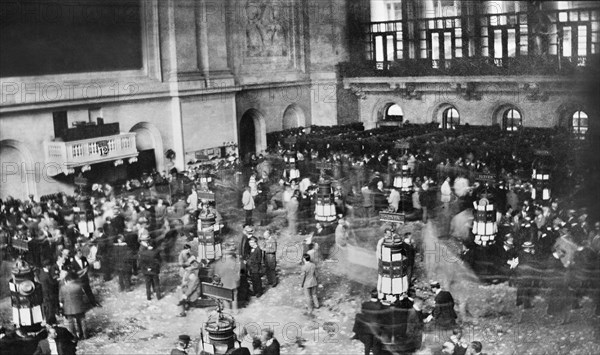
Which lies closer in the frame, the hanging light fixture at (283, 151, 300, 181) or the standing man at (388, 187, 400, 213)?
the standing man at (388, 187, 400, 213)

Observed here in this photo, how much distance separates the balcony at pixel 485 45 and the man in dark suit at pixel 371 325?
367 centimetres

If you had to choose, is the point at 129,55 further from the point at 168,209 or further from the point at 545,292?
the point at 545,292

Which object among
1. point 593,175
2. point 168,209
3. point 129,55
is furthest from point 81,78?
point 593,175

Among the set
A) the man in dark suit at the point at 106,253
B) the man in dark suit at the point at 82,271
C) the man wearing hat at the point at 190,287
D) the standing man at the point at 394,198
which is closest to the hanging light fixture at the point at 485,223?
the standing man at the point at 394,198

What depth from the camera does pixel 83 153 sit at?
17078 mm

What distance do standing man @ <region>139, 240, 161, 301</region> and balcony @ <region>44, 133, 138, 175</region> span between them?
565 centimetres

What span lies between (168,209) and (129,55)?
5.25 meters

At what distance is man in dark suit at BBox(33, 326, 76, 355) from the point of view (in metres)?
9.48

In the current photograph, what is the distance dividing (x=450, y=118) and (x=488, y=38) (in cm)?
304

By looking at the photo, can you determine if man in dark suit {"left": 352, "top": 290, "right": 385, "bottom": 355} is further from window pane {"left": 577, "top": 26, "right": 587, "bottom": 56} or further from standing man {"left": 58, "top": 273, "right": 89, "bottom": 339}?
window pane {"left": 577, "top": 26, "right": 587, "bottom": 56}

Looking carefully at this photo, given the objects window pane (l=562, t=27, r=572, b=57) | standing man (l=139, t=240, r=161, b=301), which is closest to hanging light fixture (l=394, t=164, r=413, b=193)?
standing man (l=139, t=240, r=161, b=301)

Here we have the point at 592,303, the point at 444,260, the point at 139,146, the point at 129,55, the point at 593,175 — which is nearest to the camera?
the point at 593,175

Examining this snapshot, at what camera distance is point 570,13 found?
18.6 ft

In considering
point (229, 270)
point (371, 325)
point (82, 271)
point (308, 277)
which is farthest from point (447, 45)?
point (82, 271)
